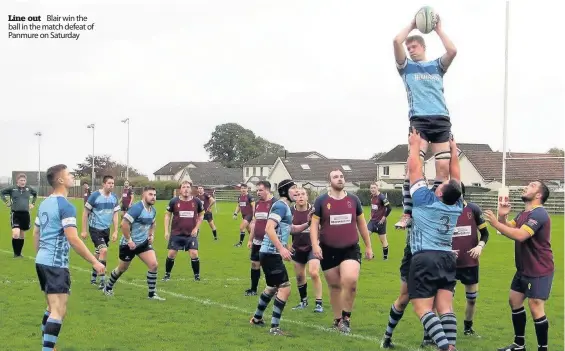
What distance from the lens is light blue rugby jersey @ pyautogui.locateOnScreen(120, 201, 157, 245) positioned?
43.3ft

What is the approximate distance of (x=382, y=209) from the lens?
2156 centimetres

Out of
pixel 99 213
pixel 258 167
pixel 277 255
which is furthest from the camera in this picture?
pixel 258 167

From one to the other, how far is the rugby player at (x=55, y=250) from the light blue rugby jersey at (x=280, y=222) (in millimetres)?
2912

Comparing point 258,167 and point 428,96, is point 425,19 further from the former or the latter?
point 258,167

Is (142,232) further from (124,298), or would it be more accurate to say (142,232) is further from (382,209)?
(382,209)

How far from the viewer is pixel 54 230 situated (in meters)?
8.21

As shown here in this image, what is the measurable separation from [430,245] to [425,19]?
2592 millimetres

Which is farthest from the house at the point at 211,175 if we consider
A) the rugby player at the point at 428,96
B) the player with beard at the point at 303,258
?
the rugby player at the point at 428,96

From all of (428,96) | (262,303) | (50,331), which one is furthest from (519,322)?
(50,331)

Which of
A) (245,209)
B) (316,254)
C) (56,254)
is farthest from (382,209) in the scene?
(56,254)

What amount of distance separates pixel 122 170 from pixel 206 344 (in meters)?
129

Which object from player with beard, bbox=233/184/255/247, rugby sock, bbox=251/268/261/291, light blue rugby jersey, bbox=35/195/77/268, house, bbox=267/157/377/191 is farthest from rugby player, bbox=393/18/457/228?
house, bbox=267/157/377/191

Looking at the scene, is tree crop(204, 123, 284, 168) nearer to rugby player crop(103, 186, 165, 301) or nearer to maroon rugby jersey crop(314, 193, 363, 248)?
rugby player crop(103, 186, 165, 301)

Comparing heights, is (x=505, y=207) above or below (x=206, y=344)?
above
